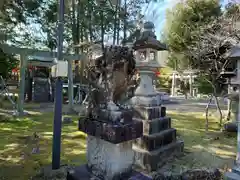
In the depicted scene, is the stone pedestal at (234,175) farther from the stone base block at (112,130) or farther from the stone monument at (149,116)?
the stone base block at (112,130)

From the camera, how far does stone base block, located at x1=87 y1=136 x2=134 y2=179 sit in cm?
176

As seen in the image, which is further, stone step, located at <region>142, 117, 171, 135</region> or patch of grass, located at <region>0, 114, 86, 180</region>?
stone step, located at <region>142, 117, 171, 135</region>

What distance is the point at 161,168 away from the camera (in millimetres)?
3379

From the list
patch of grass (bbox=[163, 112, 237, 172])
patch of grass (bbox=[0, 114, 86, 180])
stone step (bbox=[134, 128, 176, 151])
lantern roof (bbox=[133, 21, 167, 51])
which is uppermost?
lantern roof (bbox=[133, 21, 167, 51])

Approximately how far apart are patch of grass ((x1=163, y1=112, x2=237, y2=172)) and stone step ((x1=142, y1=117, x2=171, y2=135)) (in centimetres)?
66

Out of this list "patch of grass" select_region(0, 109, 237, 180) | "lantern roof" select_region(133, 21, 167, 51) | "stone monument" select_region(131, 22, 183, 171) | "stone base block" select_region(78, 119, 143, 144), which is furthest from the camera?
"lantern roof" select_region(133, 21, 167, 51)

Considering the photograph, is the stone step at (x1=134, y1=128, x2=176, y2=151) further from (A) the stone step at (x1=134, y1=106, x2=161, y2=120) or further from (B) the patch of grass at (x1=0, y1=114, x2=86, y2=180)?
(B) the patch of grass at (x1=0, y1=114, x2=86, y2=180)

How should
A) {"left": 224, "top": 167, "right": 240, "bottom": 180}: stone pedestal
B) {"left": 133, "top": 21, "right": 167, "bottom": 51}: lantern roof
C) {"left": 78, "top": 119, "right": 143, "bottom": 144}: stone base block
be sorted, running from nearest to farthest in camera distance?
1. {"left": 78, "top": 119, "right": 143, "bottom": 144}: stone base block
2. {"left": 224, "top": 167, "right": 240, "bottom": 180}: stone pedestal
3. {"left": 133, "top": 21, "right": 167, "bottom": 51}: lantern roof

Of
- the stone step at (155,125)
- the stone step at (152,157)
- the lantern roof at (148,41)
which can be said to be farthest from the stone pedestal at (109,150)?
the lantern roof at (148,41)

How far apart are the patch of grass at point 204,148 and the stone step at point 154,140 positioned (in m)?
0.39

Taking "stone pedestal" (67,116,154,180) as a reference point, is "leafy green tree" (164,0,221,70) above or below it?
above

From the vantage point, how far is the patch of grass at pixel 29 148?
9.65 feet

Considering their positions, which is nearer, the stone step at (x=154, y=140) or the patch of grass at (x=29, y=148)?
the patch of grass at (x=29, y=148)

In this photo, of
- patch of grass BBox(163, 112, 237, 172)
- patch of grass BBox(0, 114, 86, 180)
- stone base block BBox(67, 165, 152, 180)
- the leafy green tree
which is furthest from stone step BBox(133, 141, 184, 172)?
the leafy green tree
